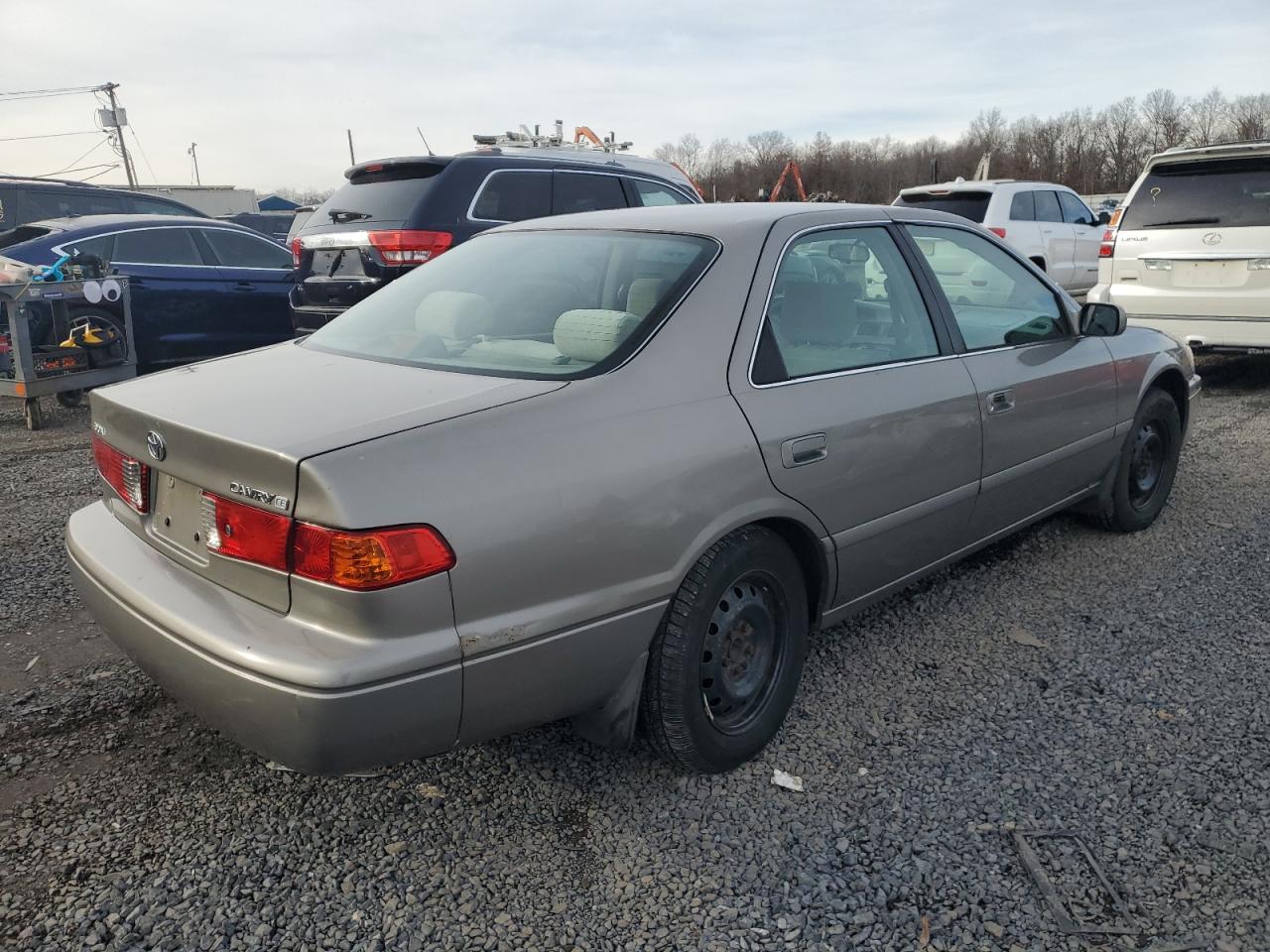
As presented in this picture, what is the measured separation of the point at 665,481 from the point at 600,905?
3.25ft

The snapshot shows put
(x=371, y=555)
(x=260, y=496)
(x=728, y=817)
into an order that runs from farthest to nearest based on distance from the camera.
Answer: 1. (x=728, y=817)
2. (x=260, y=496)
3. (x=371, y=555)

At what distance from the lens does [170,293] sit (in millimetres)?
7820

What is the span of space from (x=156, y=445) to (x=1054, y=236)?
11.4 metres

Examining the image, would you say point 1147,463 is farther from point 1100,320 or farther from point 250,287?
point 250,287

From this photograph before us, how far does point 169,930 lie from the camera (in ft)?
6.88

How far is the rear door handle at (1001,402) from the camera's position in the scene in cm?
339

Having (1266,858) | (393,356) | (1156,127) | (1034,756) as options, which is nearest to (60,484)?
(393,356)

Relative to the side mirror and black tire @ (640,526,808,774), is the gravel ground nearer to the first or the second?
black tire @ (640,526,808,774)

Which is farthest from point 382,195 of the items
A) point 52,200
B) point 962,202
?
point 962,202

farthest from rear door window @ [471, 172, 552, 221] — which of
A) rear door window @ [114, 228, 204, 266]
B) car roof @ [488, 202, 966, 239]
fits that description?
car roof @ [488, 202, 966, 239]

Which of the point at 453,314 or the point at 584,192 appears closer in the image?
the point at 453,314

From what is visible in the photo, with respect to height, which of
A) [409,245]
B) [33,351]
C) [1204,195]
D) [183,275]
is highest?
[1204,195]

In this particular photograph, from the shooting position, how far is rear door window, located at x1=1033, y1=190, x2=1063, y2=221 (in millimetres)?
11391

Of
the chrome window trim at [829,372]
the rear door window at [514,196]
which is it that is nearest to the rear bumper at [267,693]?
the chrome window trim at [829,372]
